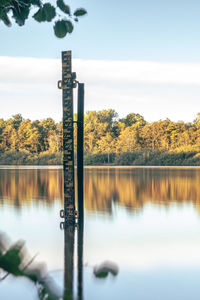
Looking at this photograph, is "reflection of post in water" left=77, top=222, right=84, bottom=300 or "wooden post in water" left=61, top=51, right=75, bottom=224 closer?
"reflection of post in water" left=77, top=222, right=84, bottom=300

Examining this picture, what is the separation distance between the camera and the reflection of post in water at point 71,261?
10.6 feet

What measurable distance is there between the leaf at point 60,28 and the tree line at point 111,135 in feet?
126

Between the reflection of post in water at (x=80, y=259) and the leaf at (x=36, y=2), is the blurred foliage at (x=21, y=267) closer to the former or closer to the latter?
the leaf at (x=36, y=2)

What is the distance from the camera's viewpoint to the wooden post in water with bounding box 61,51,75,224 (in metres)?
6.17

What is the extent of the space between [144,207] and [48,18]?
8178 millimetres

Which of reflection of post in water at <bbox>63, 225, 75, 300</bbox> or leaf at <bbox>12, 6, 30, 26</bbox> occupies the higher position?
leaf at <bbox>12, 6, 30, 26</bbox>

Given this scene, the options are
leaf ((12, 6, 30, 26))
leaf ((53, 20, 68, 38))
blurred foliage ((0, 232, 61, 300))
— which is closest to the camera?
blurred foliage ((0, 232, 61, 300))

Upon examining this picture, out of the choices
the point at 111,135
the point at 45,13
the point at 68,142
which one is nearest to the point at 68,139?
the point at 68,142

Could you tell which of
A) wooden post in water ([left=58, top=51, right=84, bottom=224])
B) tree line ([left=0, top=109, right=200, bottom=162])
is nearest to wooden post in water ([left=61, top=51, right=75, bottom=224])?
wooden post in water ([left=58, top=51, right=84, bottom=224])

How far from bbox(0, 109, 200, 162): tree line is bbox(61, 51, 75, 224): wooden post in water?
1333 inches

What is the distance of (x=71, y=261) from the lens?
4.28m

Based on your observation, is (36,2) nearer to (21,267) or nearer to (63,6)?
(63,6)

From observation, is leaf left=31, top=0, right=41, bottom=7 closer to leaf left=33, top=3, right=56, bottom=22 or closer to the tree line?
leaf left=33, top=3, right=56, bottom=22

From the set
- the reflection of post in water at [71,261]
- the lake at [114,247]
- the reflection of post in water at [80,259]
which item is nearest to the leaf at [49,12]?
the lake at [114,247]
